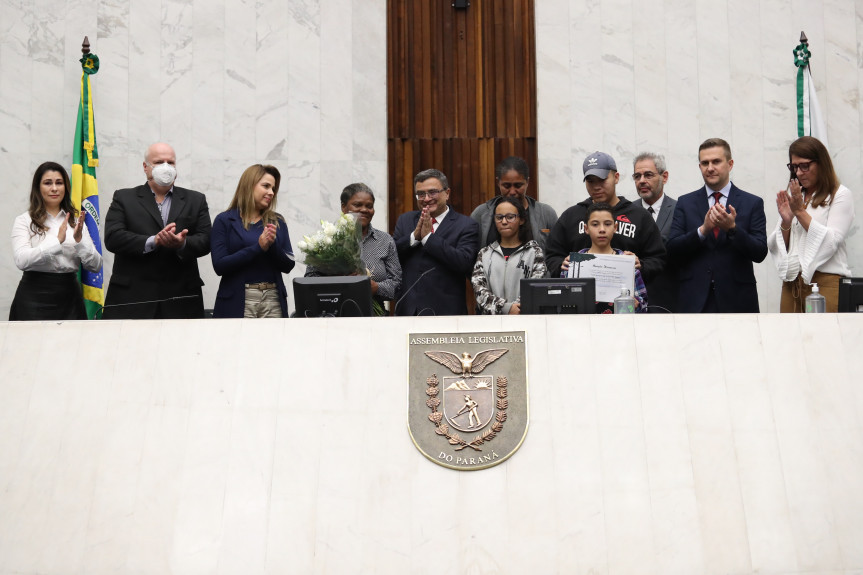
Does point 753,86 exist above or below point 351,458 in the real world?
above

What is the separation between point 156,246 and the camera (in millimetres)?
5676

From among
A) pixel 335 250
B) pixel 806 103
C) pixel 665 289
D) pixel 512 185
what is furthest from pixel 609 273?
pixel 806 103

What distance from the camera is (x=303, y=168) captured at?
8086 mm

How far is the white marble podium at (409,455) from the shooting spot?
406 cm

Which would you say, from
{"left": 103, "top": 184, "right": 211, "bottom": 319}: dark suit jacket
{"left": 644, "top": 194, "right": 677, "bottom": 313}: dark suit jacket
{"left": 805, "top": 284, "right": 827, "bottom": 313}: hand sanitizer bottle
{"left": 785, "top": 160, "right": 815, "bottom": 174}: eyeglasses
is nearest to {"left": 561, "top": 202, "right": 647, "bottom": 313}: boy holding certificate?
{"left": 644, "top": 194, "right": 677, "bottom": 313}: dark suit jacket

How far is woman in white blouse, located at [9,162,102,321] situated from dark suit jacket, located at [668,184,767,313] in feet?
11.4

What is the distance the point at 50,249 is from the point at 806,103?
590cm

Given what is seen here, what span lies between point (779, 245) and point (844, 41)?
11.8 ft

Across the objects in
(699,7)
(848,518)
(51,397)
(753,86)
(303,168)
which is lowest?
(848,518)

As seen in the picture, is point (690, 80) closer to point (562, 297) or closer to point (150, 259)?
→ point (562, 297)

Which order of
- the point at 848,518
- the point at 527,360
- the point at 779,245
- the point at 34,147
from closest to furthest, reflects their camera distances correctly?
the point at 848,518 < the point at 527,360 < the point at 779,245 < the point at 34,147

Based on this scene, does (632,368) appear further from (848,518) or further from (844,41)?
(844,41)

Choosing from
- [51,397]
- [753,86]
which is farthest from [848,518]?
[753,86]

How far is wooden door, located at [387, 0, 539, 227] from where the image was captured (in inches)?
324
